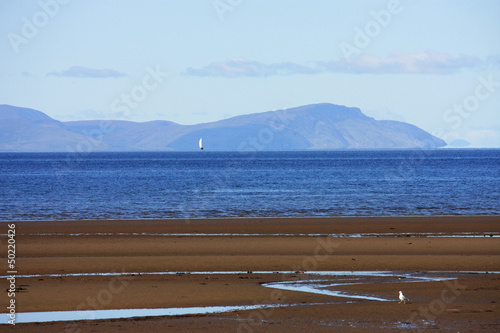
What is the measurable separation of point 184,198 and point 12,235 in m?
23.5

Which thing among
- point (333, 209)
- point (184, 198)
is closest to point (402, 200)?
point (333, 209)

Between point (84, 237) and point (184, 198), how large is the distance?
23.5m

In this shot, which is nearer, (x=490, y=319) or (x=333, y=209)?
(x=490, y=319)

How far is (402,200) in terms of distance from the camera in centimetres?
4472

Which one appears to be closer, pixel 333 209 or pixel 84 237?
pixel 84 237

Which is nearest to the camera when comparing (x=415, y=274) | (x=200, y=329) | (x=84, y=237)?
(x=200, y=329)

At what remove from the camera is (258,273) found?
17062mm

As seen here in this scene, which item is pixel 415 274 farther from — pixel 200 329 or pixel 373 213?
pixel 373 213

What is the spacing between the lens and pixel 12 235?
25.0 m

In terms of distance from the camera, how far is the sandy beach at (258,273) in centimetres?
1220

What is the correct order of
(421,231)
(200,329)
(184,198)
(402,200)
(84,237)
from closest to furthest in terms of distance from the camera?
(200,329), (84,237), (421,231), (402,200), (184,198)

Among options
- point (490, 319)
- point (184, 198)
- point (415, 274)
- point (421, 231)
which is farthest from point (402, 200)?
point (490, 319)

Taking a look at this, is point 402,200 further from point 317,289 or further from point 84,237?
point 317,289

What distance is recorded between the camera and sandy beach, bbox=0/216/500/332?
40.0 feet
